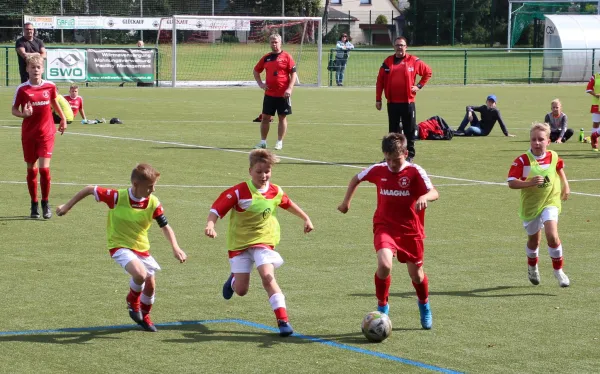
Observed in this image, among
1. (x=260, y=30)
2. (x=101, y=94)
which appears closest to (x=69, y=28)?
(x=260, y=30)

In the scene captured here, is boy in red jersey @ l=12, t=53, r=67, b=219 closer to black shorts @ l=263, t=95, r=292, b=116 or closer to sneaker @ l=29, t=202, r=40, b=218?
sneaker @ l=29, t=202, r=40, b=218

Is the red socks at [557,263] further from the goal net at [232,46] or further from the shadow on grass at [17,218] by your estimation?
the goal net at [232,46]

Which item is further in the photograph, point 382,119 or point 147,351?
point 382,119

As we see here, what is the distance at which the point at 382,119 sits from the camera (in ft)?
96.3

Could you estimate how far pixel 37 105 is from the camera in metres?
13.4

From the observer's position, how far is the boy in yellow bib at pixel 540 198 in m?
10.1

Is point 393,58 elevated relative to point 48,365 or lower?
elevated

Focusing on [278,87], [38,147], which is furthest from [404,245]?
[278,87]

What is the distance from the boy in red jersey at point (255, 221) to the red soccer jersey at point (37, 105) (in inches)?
229

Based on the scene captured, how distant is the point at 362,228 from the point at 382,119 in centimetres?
1635

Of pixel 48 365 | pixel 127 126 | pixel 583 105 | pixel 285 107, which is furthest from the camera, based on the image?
pixel 583 105

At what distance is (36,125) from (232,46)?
35357mm

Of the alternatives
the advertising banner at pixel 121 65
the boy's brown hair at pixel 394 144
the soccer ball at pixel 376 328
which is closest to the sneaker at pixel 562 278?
the boy's brown hair at pixel 394 144

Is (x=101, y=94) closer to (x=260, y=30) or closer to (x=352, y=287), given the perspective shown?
(x=260, y=30)
